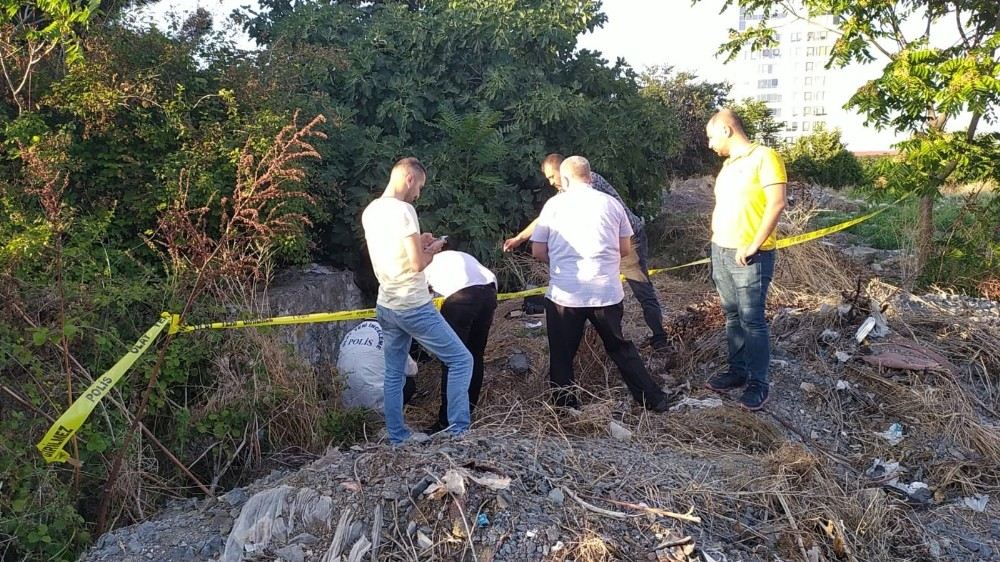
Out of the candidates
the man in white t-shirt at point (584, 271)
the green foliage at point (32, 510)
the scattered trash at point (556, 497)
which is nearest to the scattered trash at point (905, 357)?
the man in white t-shirt at point (584, 271)

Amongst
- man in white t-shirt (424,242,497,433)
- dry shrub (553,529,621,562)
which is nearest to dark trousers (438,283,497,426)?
man in white t-shirt (424,242,497,433)

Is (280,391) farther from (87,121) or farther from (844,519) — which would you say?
(844,519)

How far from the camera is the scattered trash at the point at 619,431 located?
4.57 m

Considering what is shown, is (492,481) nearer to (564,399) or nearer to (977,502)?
(564,399)

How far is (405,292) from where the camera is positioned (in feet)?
14.4

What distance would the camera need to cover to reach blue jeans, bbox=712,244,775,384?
191 inches

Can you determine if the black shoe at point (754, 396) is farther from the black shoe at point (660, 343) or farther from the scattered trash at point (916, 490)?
the black shoe at point (660, 343)

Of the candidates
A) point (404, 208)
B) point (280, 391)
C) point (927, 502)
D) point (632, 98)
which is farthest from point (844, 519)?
point (632, 98)

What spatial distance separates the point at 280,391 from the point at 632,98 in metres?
6.38

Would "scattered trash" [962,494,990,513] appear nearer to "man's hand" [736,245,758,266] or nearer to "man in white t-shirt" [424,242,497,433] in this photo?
"man's hand" [736,245,758,266]

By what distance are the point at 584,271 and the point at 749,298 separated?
1.01m

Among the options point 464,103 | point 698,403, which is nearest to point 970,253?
point 698,403

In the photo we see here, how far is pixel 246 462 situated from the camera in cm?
461

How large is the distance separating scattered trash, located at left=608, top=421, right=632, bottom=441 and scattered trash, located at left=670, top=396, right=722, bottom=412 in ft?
1.92
